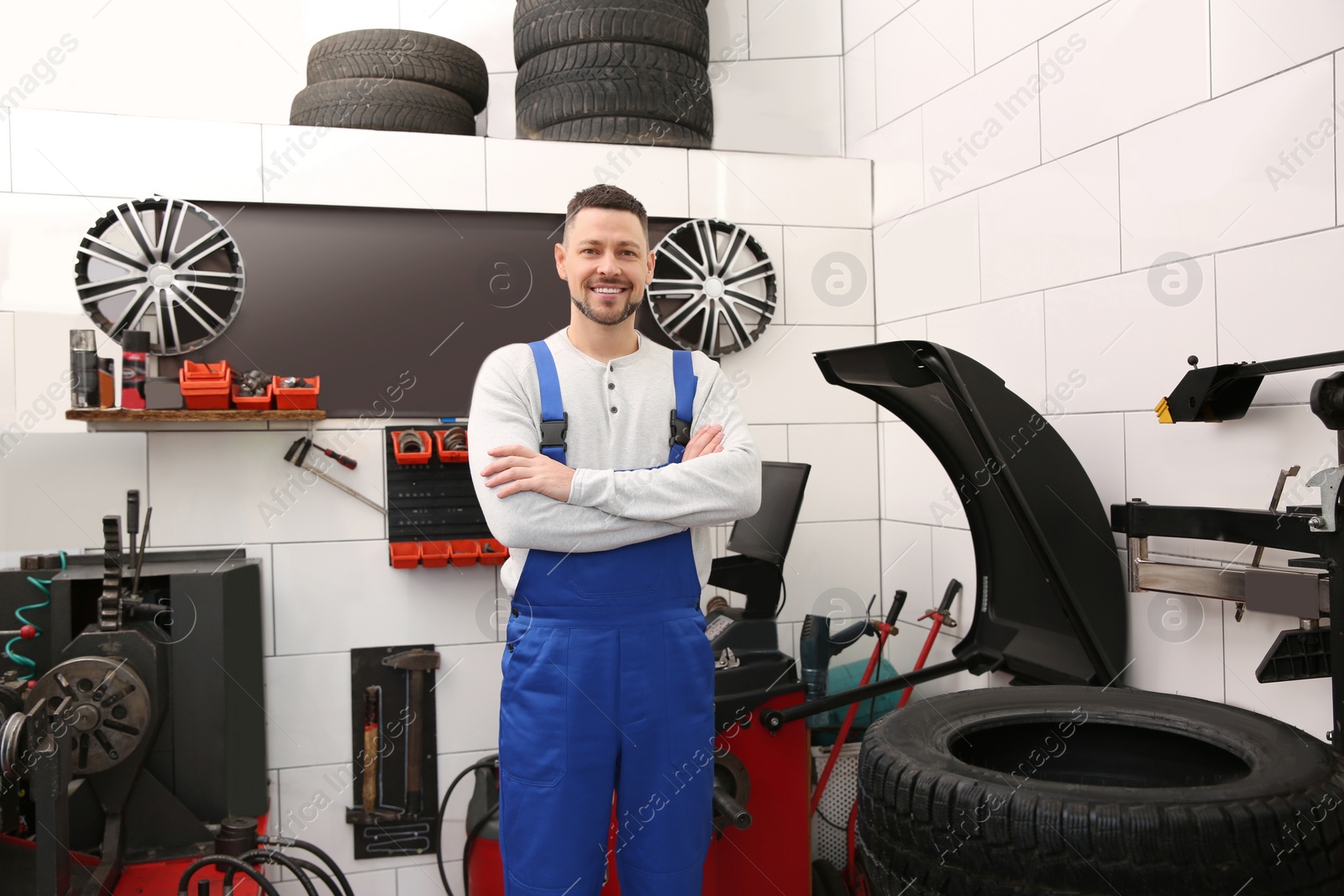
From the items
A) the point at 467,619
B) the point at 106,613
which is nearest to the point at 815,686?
the point at 467,619

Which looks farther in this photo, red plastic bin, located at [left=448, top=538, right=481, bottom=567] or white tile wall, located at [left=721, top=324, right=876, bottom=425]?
white tile wall, located at [left=721, top=324, right=876, bottom=425]

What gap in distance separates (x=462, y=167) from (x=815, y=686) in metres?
1.92

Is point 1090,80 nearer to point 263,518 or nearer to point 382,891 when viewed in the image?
point 263,518

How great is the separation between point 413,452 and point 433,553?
0.31m

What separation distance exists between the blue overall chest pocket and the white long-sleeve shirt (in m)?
0.16

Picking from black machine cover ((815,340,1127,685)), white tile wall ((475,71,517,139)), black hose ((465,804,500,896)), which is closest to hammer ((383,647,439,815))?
black hose ((465,804,500,896))

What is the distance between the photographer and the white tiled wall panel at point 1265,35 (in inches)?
68.2

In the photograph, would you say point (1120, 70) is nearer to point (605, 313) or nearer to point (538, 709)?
point (605, 313)

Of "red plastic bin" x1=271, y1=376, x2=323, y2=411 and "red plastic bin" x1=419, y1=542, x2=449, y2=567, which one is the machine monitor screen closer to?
"red plastic bin" x1=419, y1=542, x2=449, y2=567

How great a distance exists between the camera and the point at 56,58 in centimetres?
293

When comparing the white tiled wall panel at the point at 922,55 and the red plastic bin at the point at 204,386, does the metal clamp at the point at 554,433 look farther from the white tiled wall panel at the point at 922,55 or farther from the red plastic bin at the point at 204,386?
the white tiled wall panel at the point at 922,55

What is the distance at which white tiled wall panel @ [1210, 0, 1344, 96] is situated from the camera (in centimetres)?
173

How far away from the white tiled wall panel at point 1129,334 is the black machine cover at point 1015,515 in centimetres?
26

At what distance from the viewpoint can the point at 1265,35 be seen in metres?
1.84
